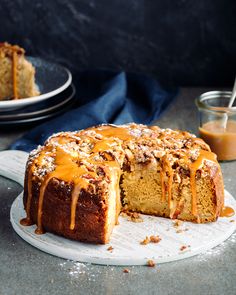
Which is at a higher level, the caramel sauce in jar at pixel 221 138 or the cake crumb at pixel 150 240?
the cake crumb at pixel 150 240

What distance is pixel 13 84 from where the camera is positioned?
344 centimetres

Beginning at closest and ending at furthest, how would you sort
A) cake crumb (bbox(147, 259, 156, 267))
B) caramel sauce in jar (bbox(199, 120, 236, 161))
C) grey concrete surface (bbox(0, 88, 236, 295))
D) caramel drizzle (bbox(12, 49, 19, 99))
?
grey concrete surface (bbox(0, 88, 236, 295)) < cake crumb (bbox(147, 259, 156, 267)) < caramel sauce in jar (bbox(199, 120, 236, 161)) < caramel drizzle (bbox(12, 49, 19, 99))

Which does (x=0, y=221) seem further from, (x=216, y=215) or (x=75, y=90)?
(x=75, y=90)

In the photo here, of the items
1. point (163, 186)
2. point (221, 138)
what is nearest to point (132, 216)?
point (163, 186)

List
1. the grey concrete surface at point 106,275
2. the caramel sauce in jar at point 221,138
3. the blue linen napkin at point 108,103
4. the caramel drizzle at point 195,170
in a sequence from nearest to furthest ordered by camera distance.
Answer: the grey concrete surface at point 106,275 < the caramel drizzle at point 195,170 < the caramel sauce in jar at point 221,138 < the blue linen napkin at point 108,103

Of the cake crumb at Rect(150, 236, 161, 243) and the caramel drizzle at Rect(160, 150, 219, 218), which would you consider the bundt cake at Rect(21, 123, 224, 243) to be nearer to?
the caramel drizzle at Rect(160, 150, 219, 218)

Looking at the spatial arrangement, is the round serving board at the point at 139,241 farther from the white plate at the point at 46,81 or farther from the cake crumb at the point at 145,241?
the white plate at the point at 46,81

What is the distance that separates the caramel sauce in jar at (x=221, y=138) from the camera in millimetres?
2932

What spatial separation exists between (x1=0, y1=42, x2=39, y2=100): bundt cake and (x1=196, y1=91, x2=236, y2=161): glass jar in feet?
3.11

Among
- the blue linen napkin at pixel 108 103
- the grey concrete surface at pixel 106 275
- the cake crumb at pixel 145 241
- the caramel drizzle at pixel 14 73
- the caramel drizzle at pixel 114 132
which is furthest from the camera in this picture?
the caramel drizzle at pixel 14 73

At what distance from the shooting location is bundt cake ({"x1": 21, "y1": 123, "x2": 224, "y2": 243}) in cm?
218

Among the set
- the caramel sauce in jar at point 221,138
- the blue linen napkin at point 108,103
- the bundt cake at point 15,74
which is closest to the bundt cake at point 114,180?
the caramel sauce in jar at point 221,138

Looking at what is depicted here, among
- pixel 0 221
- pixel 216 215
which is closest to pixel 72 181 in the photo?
pixel 0 221

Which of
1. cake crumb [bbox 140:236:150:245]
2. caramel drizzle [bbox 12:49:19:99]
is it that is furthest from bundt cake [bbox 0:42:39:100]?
cake crumb [bbox 140:236:150:245]
